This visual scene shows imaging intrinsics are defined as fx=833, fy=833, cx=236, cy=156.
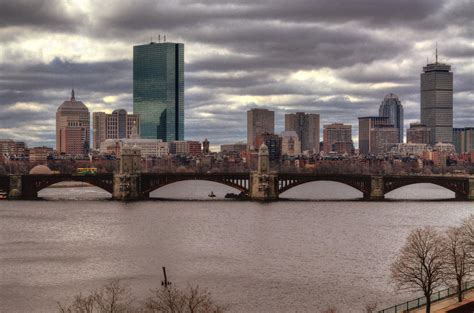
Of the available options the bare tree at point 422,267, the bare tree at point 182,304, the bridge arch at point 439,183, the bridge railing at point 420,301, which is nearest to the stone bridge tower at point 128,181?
the bridge arch at point 439,183

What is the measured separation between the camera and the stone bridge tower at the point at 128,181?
155 m

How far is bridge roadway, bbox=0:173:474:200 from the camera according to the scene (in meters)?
155

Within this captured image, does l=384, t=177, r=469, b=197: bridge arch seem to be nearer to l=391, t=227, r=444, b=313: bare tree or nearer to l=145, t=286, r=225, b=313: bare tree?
l=391, t=227, r=444, b=313: bare tree

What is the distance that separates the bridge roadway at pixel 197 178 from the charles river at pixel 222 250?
17.7 meters

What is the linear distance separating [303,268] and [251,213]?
165 feet

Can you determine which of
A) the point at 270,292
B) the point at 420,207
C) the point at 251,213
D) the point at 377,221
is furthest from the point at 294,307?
the point at 420,207

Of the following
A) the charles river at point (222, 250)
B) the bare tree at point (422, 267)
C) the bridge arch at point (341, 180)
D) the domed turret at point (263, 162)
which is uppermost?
the domed turret at point (263, 162)

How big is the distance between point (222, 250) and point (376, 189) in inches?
3022

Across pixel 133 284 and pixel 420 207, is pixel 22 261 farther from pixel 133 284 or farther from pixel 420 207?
pixel 420 207

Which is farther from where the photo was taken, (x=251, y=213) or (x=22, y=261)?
(x=251, y=213)

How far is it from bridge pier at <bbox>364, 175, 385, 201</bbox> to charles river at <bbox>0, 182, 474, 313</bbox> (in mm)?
18529

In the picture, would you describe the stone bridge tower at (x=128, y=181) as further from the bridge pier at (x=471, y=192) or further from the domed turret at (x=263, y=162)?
the bridge pier at (x=471, y=192)

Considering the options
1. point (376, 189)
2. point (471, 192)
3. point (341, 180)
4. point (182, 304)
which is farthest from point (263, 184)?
point (182, 304)

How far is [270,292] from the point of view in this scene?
6319 cm
